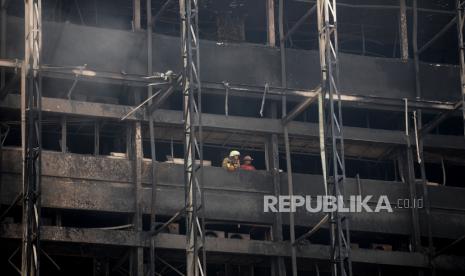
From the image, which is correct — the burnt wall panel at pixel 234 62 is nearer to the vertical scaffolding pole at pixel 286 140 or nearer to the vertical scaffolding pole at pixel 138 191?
the vertical scaffolding pole at pixel 286 140

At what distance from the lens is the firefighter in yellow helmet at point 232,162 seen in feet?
114

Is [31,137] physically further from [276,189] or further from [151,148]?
[276,189]

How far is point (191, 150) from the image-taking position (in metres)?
30.9

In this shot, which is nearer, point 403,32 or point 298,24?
point 298,24

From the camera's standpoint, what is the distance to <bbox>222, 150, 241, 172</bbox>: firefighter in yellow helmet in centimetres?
3466

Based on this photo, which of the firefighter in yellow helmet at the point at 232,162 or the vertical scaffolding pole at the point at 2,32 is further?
the firefighter in yellow helmet at the point at 232,162

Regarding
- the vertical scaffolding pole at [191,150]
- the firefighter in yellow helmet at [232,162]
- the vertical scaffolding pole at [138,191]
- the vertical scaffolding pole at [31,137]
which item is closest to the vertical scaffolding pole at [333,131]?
the firefighter in yellow helmet at [232,162]

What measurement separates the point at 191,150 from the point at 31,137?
3957 millimetres

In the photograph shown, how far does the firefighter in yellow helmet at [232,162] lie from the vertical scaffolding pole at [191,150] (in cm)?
209

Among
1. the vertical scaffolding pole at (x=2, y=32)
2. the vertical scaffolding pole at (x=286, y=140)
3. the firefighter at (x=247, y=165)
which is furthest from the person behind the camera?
the firefighter at (x=247, y=165)

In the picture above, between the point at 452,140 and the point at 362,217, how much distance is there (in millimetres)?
3869

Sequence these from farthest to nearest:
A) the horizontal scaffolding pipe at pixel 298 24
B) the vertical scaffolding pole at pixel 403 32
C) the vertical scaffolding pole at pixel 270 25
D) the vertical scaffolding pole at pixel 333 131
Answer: the vertical scaffolding pole at pixel 403 32
the vertical scaffolding pole at pixel 270 25
the horizontal scaffolding pipe at pixel 298 24
the vertical scaffolding pole at pixel 333 131

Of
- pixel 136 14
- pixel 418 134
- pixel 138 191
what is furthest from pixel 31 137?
pixel 418 134

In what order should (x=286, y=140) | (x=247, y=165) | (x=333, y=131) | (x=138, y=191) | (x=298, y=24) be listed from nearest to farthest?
1. (x=333, y=131)
2. (x=138, y=191)
3. (x=286, y=140)
4. (x=247, y=165)
5. (x=298, y=24)
